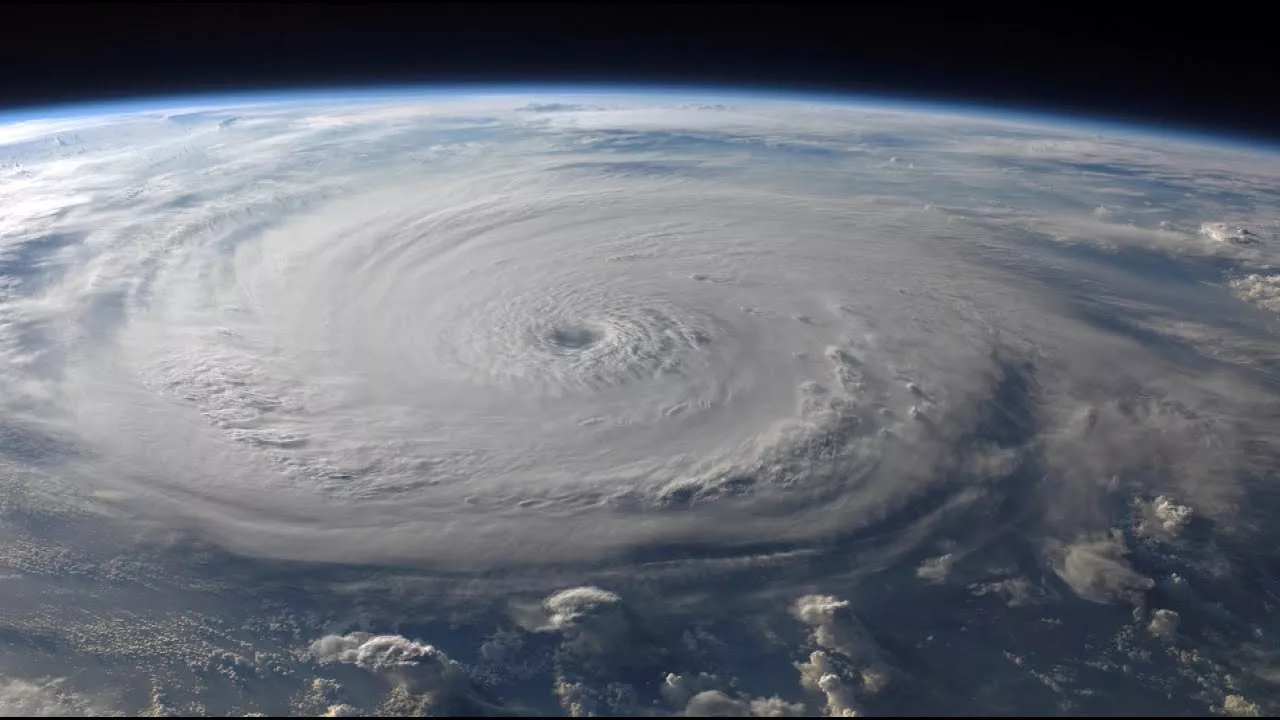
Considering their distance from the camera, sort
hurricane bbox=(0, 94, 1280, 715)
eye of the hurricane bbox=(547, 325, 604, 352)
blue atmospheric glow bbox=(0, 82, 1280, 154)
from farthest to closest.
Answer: eye of the hurricane bbox=(547, 325, 604, 352)
blue atmospheric glow bbox=(0, 82, 1280, 154)
hurricane bbox=(0, 94, 1280, 715)

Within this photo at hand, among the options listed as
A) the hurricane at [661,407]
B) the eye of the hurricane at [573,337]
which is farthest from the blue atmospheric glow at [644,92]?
the eye of the hurricane at [573,337]

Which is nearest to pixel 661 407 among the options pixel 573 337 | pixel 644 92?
pixel 573 337

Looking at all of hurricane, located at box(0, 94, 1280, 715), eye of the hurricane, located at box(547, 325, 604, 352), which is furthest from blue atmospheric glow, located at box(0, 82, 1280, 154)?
eye of the hurricane, located at box(547, 325, 604, 352)

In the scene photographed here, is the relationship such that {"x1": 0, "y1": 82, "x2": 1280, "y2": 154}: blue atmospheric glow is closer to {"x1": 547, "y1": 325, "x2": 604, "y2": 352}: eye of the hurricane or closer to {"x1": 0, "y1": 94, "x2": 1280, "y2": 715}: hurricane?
{"x1": 0, "y1": 94, "x2": 1280, "y2": 715}: hurricane

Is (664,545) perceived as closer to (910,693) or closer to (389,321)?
(910,693)

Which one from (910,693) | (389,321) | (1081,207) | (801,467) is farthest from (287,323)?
(1081,207)

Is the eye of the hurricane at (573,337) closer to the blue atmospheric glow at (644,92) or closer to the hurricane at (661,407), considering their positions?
the hurricane at (661,407)
